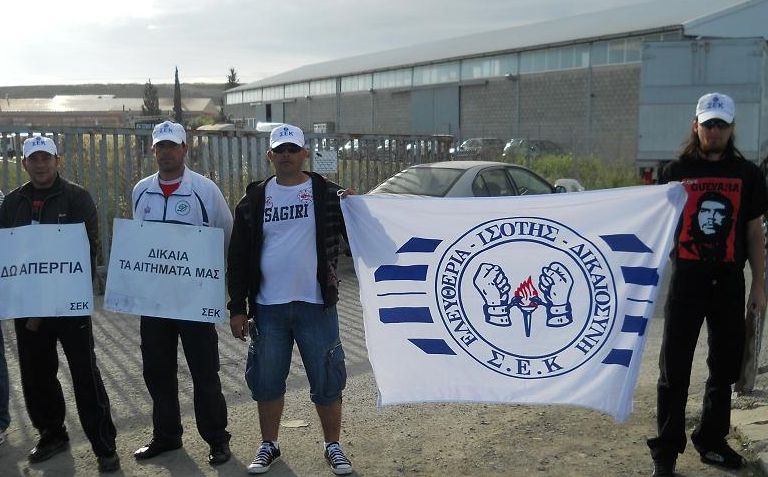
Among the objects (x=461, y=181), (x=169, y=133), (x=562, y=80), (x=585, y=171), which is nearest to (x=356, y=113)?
(x=562, y=80)

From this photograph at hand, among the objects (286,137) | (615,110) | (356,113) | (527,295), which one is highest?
(356,113)

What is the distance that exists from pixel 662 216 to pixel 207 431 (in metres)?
2.88

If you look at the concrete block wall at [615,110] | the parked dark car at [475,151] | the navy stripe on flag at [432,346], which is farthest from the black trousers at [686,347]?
the concrete block wall at [615,110]

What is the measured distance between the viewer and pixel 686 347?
4395 millimetres

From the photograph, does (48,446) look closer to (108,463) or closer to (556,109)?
(108,463)

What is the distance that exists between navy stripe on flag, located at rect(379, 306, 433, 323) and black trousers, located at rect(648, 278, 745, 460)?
1.34 meters

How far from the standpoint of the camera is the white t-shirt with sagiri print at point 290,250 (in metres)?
4.43

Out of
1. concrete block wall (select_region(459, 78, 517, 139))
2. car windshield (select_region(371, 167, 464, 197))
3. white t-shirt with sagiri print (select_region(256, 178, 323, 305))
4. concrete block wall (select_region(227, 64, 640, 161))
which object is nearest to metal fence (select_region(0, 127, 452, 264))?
car windshield (select_region(371, 167, 464, 197))

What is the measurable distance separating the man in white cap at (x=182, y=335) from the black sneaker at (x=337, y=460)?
2.06ft

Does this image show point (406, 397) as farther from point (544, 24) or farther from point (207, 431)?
point (544, 24)

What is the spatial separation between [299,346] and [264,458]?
0.69 meters

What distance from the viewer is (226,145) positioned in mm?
11227

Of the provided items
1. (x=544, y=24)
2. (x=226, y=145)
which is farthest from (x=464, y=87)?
(x=226, y=145)

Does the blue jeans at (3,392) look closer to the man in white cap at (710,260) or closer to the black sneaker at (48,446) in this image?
the black sneaker at (48,446)
